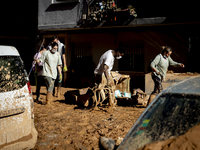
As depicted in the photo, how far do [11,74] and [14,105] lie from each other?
0.45 meters

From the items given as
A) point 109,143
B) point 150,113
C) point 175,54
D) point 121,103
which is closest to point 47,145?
point 109,143

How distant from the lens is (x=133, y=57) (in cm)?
1124

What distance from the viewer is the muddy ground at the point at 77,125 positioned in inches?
159

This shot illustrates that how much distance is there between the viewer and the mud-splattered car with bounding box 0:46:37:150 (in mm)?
2955

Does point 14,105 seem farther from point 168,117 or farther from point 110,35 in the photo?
point 110,35

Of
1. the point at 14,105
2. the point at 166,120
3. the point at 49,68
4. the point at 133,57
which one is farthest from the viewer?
the point at 133,57

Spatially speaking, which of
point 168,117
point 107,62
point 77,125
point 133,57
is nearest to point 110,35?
point 133,57

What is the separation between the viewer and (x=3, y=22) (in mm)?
18188

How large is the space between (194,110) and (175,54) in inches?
331

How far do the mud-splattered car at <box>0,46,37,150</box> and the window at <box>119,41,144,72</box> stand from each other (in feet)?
27.2

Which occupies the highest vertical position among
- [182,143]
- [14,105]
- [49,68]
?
[49,68]

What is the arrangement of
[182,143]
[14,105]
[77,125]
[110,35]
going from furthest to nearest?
[110,35] < [77,125] < [14,105] < [182,143]

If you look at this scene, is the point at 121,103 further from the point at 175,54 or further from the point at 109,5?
the point at 109,5

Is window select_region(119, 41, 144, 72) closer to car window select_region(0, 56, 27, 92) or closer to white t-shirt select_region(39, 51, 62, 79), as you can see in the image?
white t-shirt select_region(39, 51, 62, 79)
